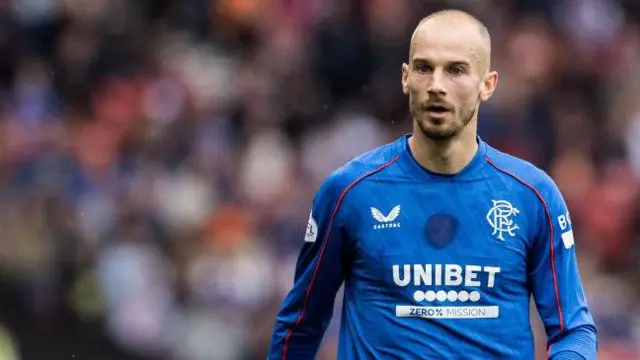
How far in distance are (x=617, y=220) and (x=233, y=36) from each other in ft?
13.0

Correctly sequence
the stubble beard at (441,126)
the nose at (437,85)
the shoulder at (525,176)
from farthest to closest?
the shoulder at (525,176)
the stubble beard at (441,126)
the nose at (437,85)

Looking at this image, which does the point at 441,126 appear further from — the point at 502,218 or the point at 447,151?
the point at 502,218

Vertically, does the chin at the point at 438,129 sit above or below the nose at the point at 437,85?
below

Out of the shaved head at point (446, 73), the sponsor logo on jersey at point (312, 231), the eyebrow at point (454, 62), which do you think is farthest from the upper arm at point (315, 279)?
the eyebrow at point (454, 62)

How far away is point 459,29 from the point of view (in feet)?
17.3

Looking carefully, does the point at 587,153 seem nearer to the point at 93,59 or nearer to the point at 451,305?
the point at 93,59

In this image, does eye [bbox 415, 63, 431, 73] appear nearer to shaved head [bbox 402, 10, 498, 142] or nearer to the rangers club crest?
shaved head [bbox 402, 10, 498, 142]

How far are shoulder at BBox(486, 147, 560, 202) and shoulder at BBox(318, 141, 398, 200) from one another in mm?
374

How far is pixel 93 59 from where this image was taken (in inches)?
518

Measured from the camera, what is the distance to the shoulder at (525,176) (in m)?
5.36

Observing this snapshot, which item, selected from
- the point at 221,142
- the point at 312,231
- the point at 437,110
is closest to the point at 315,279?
the point at 312,231

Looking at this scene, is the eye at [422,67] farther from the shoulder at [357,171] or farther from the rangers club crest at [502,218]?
the rangers club crest at [502,218]

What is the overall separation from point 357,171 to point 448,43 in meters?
0.60


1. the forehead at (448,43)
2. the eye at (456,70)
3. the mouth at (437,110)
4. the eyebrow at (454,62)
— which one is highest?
the forehead at (448,43)
